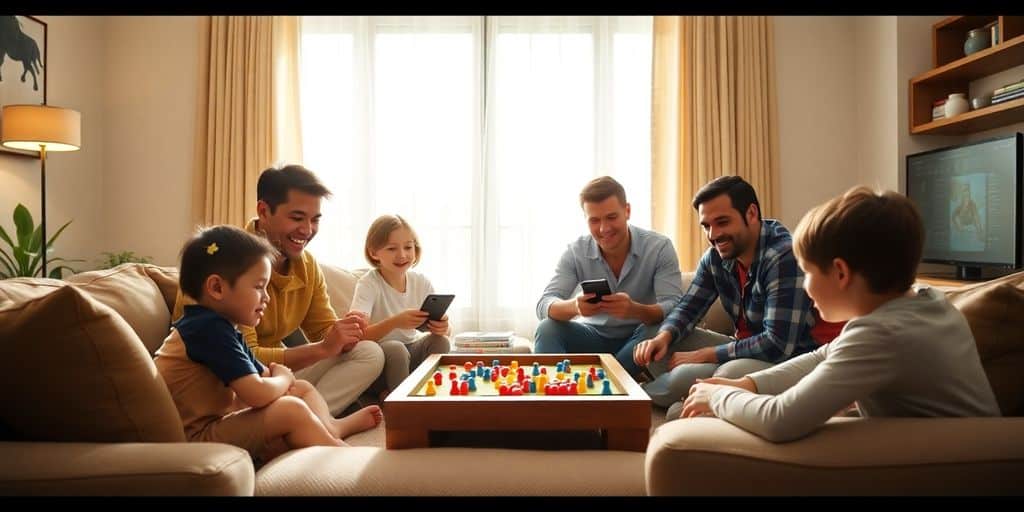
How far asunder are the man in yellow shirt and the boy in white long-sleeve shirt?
1.32 metres

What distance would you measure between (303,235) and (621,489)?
1.41 meters

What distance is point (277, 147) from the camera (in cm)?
470

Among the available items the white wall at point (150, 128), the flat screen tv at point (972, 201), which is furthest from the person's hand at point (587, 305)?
the white wall at point (150, 128)

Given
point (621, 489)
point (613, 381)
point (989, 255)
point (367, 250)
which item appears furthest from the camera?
point (989, 255)

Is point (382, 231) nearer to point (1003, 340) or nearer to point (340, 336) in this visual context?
point (340, 336)

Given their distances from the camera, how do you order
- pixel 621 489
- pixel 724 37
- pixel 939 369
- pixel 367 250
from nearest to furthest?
pixel 939 369, pixel 621 489, pixel 367 250, pixel 724 37

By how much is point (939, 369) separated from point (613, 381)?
93 centimetres

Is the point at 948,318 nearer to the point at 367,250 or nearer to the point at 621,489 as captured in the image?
the point at 621,489

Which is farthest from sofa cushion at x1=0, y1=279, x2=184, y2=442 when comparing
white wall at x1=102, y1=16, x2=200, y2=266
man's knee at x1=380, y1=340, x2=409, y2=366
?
white wall at x1=102, y1=16, x2=200, y2=266

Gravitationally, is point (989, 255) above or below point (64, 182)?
below

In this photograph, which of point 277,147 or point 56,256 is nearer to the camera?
point 56,256

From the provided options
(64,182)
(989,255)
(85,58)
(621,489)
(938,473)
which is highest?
(85,58)

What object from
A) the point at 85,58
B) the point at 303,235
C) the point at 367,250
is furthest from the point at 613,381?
the point at 85,58

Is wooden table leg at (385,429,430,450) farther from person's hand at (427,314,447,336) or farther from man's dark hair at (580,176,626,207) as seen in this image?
man's dark hair at (580,176,626,207)
